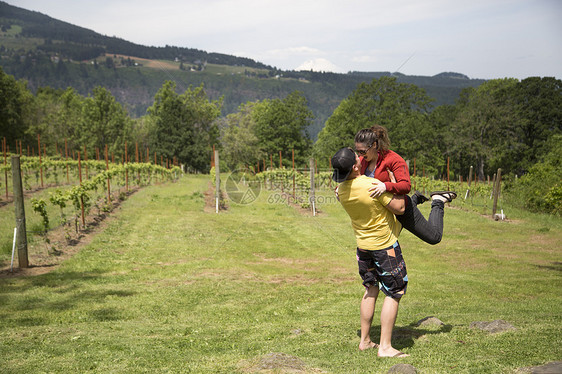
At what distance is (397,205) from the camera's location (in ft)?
12.7

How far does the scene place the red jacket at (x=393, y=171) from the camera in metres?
3.82

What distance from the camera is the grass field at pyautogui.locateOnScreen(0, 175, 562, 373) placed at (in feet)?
13.6

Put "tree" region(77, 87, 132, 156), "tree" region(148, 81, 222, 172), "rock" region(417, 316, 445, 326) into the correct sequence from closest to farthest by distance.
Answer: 1. "rock" region(417, 316, 445, 326)
2. "tree" region(77, 87, 132, 156)
3. "tree" region(148, 81, 222, 172)

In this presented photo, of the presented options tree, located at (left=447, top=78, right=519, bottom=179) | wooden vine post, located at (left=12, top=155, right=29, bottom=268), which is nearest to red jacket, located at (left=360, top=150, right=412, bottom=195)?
wooden vine post, located at (left=12, top=155, right=29, bottom=268)

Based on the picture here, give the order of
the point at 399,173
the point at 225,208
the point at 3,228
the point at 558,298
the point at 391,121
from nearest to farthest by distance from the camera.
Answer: the point at 399,173 → the point at 558,298 → the point at 3,228 → the point at 225,208 → the point at 391,121

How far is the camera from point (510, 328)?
14.9ft

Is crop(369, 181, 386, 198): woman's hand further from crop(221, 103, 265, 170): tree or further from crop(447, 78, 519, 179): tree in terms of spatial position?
crop(221, 103, 265, 170): tree

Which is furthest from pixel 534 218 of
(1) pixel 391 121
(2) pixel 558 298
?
(1) pixel 391 121


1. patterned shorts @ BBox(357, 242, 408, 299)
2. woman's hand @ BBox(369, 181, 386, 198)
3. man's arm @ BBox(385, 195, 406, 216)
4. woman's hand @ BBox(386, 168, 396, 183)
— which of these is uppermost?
woman's hand @ BBox(386, 168, 396, 183)

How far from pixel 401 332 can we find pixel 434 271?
611 centimetres

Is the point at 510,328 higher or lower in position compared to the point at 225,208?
higher

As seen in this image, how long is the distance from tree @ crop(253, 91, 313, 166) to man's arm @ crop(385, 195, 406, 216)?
53199 millimetres

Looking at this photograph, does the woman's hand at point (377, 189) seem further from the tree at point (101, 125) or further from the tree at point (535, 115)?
the tree at point (101, 125)

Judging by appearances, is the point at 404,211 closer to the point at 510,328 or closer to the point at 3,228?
the point at 510,328
